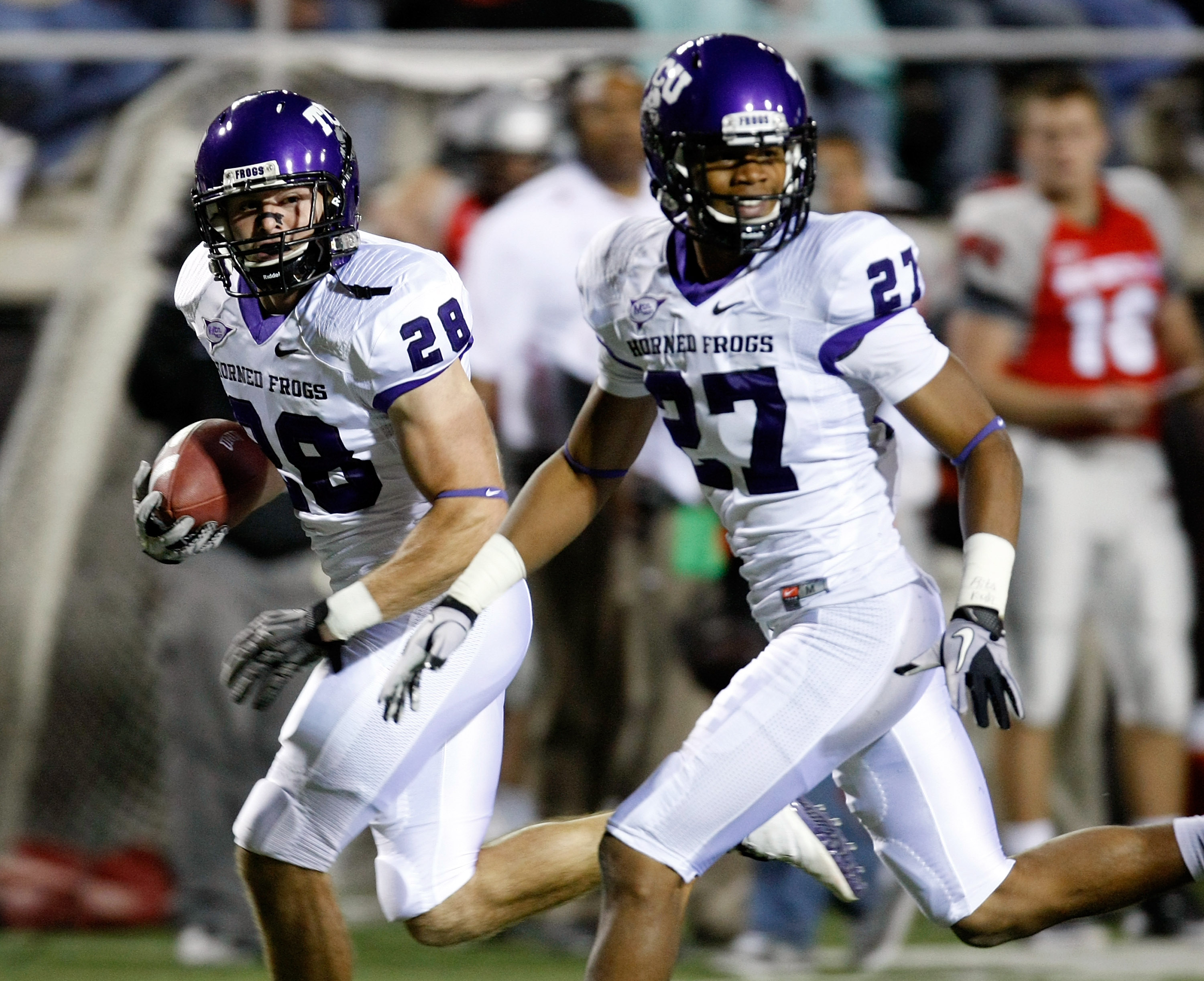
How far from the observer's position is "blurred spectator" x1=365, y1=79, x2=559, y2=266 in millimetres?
4633

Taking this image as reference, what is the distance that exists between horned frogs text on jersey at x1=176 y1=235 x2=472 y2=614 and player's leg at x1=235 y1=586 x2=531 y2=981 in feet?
0.74

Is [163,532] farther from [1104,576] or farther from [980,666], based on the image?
[1104,576]

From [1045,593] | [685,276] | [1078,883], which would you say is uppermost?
[685,276]

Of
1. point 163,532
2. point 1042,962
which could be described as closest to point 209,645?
point 163,532

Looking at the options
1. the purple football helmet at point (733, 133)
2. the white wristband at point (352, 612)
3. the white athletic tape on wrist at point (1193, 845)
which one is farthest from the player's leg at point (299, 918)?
the white athletic tape on wrist at point (1193, 845)

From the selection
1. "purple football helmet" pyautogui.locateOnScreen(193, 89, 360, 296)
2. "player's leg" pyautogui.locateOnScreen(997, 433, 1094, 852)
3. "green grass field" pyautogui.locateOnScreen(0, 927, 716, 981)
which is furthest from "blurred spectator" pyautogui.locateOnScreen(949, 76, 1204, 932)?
"purple football helmet" pyautogui.locateOnScreen(193, 89, 360, 296)

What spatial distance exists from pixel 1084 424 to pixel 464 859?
2252mm

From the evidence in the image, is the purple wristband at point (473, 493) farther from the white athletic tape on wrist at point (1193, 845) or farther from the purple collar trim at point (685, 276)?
the white athletic tape on wrist at point (1193, 845)

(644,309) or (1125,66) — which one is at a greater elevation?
(644,309)

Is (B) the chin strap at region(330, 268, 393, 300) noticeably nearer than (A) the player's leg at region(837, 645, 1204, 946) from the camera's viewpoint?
No

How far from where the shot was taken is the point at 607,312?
2758 millimetres

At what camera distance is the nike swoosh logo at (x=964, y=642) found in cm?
245

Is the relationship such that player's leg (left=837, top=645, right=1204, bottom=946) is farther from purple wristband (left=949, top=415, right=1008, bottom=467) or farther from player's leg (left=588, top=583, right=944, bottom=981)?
purple wristband (left=949, top=415, right=1008, bottom=467)

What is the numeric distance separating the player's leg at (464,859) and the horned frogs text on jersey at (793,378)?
54cm
